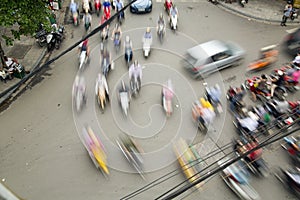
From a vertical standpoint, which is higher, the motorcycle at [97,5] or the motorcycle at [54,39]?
the motorcycle at [97,5]

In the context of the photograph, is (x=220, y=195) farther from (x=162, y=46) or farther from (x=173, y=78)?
(x=162, y=46)

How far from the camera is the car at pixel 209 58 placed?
14.7 meters

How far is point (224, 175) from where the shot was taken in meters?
11.1

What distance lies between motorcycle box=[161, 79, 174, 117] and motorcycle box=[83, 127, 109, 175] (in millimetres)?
2941

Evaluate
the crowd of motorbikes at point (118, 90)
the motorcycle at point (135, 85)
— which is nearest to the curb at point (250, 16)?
the crowd of motorbikes at point (118, 90)

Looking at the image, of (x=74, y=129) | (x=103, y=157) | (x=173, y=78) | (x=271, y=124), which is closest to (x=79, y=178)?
(x=103, y=157)

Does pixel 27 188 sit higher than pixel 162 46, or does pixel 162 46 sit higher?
pixel 162 46

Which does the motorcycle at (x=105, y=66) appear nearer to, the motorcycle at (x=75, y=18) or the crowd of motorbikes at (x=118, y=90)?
the crowd of motorbikes at (x=118, y=90)

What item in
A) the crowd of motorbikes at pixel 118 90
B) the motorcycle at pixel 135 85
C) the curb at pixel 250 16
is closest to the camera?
the crowd of motorbikes at pixel 118 90

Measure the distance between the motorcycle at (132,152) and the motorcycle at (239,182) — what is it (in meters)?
2.78

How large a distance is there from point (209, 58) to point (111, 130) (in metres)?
5.36

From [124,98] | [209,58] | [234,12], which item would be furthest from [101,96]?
[234,12]

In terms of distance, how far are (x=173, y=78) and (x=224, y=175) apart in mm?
5406

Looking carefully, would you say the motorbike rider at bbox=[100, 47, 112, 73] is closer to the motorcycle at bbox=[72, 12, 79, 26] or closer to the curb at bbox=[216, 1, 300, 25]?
the motorcycle at bbox=[72, 12, 79, 26]
